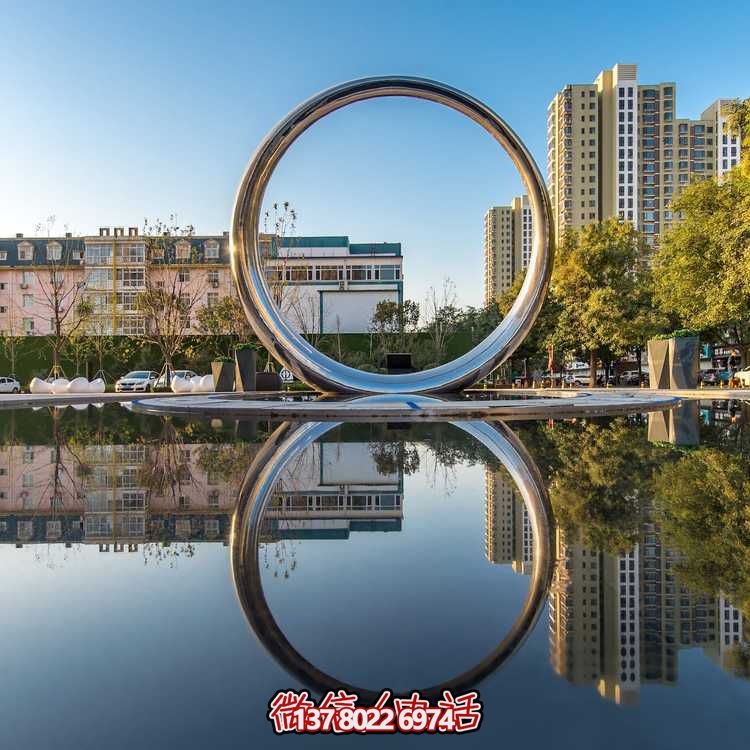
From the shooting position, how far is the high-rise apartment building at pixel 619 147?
90.4m

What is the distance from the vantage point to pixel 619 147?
91812 millimetres

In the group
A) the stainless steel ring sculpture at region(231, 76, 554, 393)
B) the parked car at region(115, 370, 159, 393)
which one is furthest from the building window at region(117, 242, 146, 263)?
the stainless steel ring sculpture at region(231, 76, 554, 393)

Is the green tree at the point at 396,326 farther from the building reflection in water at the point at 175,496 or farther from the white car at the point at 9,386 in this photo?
the building reflection in water at the point at 175,496

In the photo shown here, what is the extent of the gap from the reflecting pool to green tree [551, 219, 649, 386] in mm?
24347

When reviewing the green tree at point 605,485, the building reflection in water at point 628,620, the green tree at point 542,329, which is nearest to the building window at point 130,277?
the green tree at point 542,329

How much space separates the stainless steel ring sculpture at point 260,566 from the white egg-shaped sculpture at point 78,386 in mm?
23682

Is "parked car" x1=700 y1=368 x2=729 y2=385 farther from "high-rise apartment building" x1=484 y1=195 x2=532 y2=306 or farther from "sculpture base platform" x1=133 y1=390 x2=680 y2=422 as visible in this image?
"high-rise apartment building" x1=484 y1=195 x2=532 y2=306

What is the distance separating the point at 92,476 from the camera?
5828mm

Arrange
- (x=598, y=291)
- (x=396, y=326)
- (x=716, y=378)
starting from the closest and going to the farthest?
(x=598, y=291) → (x=716, y=378) → (x=396, y=326)

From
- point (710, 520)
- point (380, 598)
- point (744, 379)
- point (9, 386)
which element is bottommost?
point (380, 598)

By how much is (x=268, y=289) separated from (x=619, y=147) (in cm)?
9067

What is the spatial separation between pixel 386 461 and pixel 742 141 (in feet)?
64.1

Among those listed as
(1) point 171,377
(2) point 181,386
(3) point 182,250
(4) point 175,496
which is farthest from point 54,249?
(4) point 175,496

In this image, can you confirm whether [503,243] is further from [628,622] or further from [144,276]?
[628,622]
